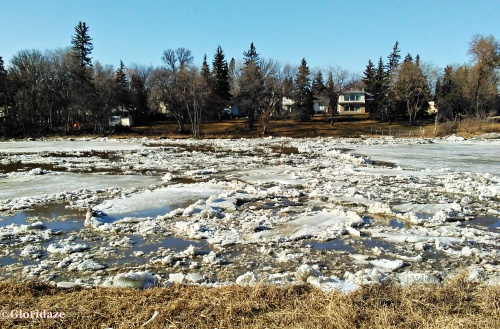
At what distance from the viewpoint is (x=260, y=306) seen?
14.8 feet

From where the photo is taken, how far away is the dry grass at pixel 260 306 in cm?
405

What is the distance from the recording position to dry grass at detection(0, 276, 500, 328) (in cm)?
405

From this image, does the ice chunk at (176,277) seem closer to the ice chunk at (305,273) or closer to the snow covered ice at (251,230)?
the snow covered ice at (251,230)

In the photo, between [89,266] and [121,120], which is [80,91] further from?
[89,266]

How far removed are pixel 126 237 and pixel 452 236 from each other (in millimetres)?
7821

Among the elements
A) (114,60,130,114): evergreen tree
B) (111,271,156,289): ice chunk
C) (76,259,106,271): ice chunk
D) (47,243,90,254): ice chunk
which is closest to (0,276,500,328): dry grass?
(111,271,156,289): ice chunk

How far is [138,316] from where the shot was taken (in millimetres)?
4266

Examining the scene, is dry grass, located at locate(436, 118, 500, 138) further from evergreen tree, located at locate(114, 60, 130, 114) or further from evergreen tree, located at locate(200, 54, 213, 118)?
evergreen tree, located at locate(114, 60, 130, 114)

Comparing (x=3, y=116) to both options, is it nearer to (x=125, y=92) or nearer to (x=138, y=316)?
(x=125, y=92)

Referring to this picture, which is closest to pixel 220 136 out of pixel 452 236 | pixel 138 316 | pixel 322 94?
pixel 322 94

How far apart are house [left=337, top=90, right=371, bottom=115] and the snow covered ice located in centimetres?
6809

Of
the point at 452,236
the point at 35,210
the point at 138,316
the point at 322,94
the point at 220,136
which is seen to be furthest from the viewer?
the point at 322,94

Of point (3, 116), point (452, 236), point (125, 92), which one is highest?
point (125, 92)

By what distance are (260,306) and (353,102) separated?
84236mm
